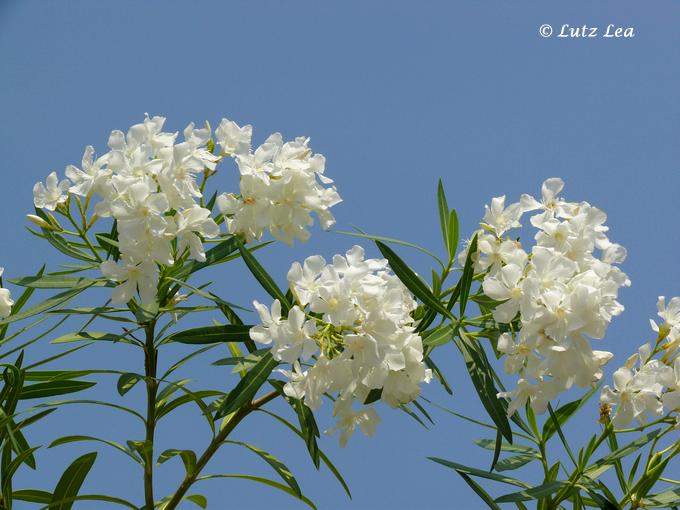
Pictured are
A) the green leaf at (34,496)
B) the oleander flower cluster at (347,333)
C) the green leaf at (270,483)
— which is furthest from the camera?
the green leaf at (34,496)

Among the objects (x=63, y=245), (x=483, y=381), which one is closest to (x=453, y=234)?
(x=483, y=381)

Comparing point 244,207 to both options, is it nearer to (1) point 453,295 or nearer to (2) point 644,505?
(1) point 453,295

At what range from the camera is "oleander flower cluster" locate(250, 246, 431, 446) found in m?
1.35

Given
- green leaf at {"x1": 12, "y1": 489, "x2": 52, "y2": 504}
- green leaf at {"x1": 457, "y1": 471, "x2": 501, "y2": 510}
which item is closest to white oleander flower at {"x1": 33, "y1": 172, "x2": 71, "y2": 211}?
green leaf at {"x1": 12, "y1": 489, "x2": 52, "y2": 504}

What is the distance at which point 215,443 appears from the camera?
1.72m

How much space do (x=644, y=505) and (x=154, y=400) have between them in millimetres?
934

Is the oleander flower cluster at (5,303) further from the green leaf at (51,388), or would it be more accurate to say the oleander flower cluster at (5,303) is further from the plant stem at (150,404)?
the plant stem at (150,404)

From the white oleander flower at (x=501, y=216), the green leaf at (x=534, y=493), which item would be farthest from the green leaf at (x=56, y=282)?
the green leaf at (x=534, y=493)

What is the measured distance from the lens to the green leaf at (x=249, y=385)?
149cm

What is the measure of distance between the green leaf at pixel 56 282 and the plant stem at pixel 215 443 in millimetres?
336

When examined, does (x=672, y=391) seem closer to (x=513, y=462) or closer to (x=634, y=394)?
(x=634, y=394)

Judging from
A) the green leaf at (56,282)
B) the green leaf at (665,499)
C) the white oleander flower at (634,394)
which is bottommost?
the green leaf at (665,499)

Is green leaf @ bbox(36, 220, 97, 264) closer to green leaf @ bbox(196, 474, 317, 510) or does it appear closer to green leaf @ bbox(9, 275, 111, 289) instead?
green leaf @ bbox(9, 275, 111, 289)

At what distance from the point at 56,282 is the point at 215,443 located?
0.41m
